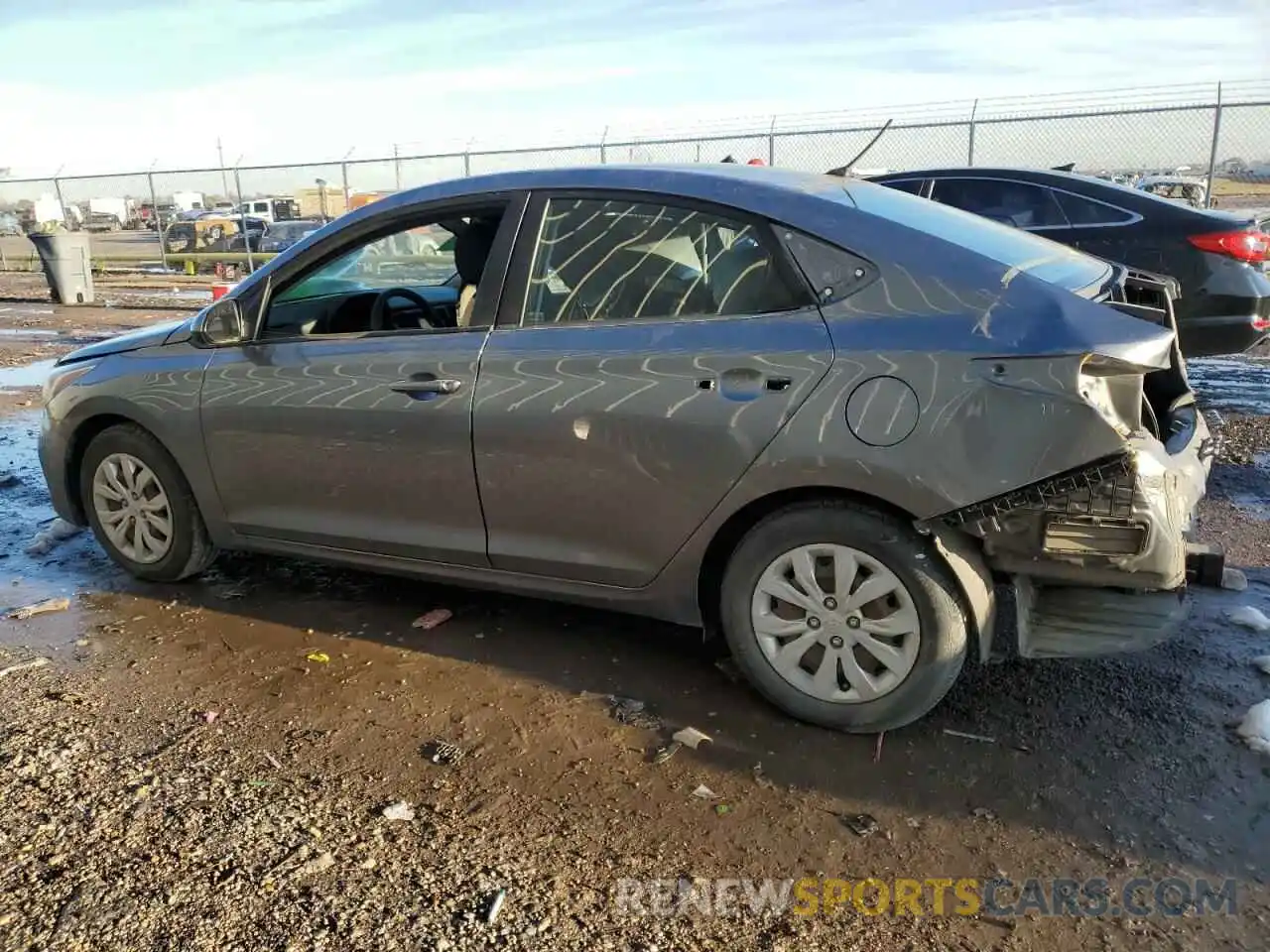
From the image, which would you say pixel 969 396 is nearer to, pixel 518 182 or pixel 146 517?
pixel 518 182

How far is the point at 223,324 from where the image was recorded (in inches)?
167

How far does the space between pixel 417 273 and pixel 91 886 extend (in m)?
2.73

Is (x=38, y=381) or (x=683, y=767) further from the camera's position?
(x=38, y=381)

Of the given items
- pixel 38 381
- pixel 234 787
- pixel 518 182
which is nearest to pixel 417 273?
pixel 518 182

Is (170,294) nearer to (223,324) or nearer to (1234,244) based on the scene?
(223,324)

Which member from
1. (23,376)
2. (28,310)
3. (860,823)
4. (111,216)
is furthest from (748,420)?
(111,216)

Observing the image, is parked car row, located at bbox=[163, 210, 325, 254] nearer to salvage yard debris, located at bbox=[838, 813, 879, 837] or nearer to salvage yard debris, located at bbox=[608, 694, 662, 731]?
salvage yard debris, located at bbox=[608, 694, 662, 731]

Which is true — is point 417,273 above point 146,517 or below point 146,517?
above

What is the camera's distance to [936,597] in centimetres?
304

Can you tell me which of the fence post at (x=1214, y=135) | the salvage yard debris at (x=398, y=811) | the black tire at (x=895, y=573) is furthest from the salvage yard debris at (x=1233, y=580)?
the fence post at (x=1214, y=135)

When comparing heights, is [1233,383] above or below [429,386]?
below

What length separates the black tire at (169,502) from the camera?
447 cm

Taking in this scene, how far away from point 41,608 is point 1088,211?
281 inches

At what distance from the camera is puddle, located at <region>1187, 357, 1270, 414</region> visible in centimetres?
775
